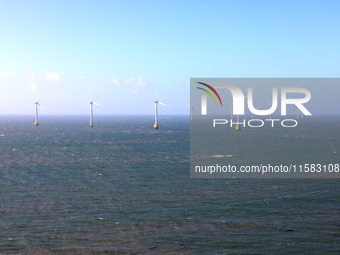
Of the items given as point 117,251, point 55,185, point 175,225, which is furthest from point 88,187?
point 117,251

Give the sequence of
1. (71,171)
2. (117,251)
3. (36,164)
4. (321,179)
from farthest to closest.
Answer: (36,164) < (71,171) < (321,179) < (117,251)

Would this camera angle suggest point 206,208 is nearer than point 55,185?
Yes

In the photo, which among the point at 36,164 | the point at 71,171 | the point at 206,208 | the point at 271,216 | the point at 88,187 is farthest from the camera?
the point at 36,164

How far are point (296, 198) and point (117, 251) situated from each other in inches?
1038

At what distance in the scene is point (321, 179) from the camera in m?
62.5

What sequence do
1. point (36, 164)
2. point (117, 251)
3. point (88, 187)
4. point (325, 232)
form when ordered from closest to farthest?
1. point (117, 251)
2. point (325, 232)
3. point (88, 187)
4. point (36, 164)

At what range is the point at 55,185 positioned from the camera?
190 ft

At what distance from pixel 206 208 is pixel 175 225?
23.3 feet

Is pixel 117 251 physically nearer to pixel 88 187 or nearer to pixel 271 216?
pixel 271 216

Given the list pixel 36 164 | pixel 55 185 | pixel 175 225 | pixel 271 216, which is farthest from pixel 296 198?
pixel 36 164

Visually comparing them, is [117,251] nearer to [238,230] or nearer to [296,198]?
[238,230]

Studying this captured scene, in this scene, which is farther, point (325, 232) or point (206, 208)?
point (206, 208)

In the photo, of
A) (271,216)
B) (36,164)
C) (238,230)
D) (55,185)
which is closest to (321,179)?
(271,216)

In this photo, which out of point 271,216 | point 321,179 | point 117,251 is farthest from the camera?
point 321,179
